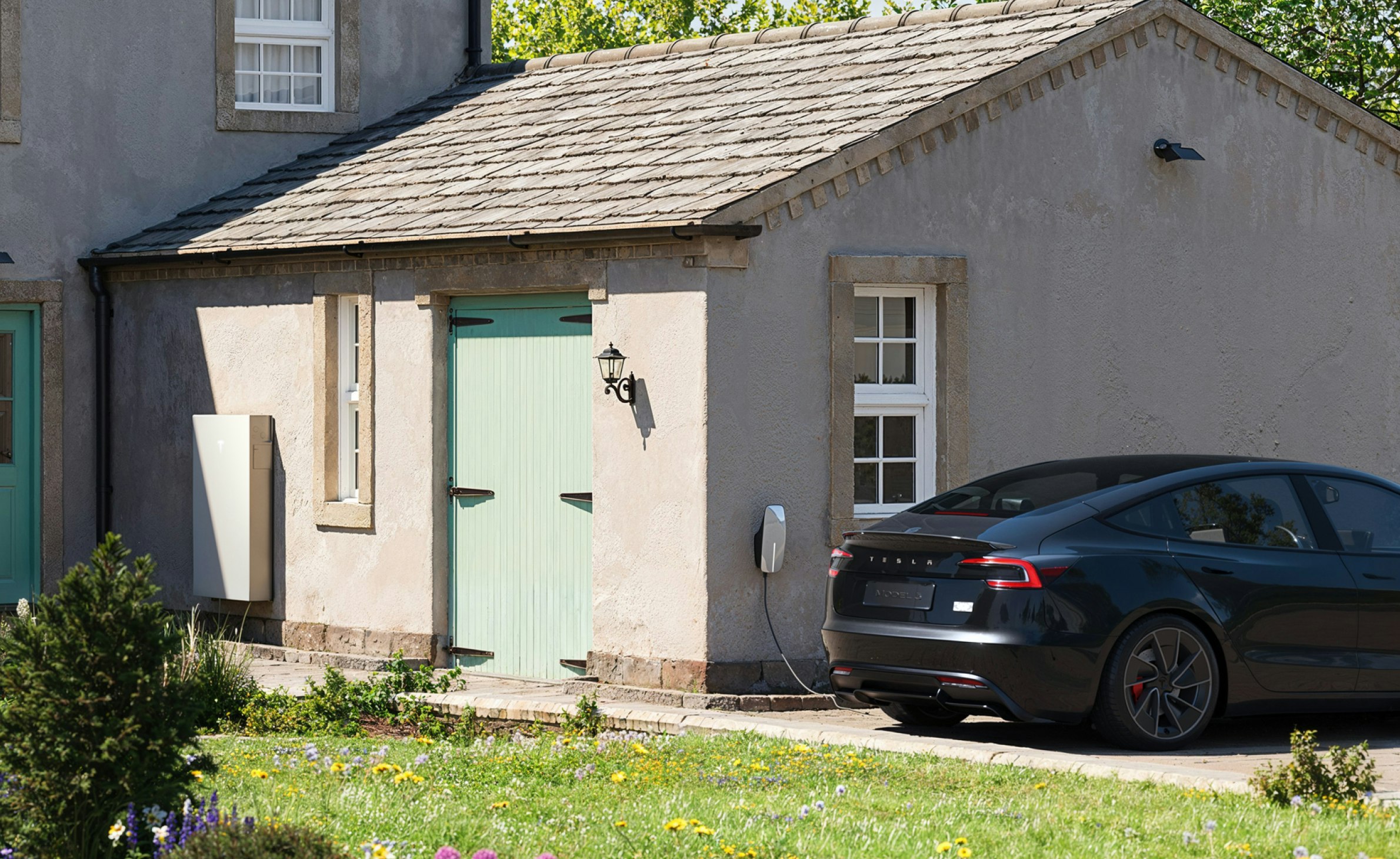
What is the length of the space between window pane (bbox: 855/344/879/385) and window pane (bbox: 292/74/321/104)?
711 centimetres

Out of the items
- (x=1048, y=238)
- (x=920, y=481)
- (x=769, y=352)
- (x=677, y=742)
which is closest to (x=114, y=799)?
(x=677, y=742)

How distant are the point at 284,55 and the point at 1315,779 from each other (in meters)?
12.2

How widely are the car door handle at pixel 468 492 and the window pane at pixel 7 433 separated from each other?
14.7 feet

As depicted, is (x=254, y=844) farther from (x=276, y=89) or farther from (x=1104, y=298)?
(x=276, y=89)

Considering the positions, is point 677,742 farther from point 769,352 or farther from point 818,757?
point 769,352

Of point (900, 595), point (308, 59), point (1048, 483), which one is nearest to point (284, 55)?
point (308, 59)

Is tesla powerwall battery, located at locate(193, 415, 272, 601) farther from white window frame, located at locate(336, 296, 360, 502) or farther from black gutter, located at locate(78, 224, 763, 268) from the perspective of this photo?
black gutter, located at locate(78, 224, 763, 268)

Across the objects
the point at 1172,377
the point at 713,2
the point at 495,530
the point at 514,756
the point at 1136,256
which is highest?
the point at 713,2

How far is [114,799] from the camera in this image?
633 cm

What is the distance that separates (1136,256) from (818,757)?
5.90 metres

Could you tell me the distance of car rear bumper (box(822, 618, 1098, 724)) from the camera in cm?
924

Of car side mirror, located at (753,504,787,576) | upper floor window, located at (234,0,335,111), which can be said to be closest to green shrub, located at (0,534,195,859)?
car side mirror, located at (753,504,787,576)

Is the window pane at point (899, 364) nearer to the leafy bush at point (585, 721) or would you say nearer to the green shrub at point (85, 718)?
the leafy bush at point (585, 721)

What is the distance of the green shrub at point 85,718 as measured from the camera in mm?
6266
